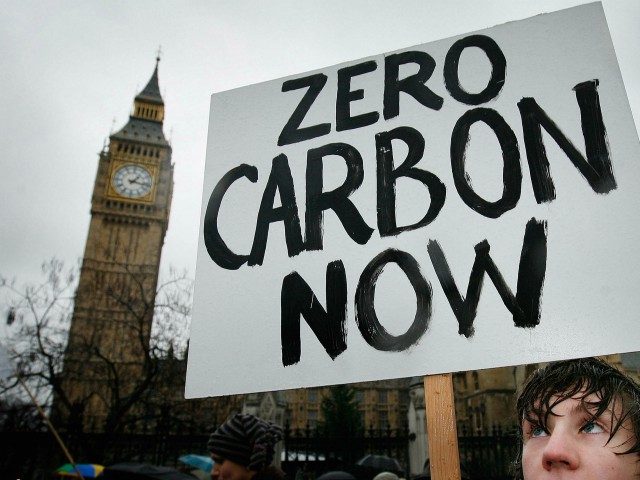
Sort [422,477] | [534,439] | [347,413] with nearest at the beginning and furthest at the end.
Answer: [534,439] → [422,477] → [347,413]

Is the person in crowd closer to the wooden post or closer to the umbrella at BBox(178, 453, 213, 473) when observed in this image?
the wooden post

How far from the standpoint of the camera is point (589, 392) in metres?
1.07

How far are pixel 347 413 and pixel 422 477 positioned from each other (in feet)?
123

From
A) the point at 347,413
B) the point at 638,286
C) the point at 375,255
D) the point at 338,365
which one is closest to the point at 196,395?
the point at 338,365

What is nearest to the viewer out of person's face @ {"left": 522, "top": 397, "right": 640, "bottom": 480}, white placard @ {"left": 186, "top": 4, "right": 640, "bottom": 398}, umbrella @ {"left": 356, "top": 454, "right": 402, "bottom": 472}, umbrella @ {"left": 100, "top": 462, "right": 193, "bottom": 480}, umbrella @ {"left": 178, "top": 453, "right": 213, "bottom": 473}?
person's face @ {"left": 522, "top": 397, "right": 640, "bottom": 480}

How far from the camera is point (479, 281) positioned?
1.29 m

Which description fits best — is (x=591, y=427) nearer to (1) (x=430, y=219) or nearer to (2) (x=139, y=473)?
(1) (x=430, y=219)

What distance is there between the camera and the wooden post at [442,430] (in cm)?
114

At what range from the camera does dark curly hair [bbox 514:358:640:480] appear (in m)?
1.03

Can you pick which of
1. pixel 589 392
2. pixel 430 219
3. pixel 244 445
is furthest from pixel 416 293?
pixel 244 445

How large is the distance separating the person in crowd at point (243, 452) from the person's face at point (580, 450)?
132cm

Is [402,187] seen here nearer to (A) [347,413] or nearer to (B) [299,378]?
(B) [299,378]

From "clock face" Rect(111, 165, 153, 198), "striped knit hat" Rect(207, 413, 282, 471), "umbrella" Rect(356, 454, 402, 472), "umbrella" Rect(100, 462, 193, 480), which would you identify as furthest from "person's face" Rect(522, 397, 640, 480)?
"clock face" Rect(111, 165, 153, 198)

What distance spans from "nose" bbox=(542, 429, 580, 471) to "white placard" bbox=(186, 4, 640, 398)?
0.67 feet
